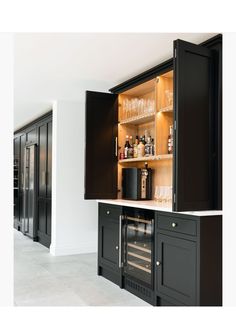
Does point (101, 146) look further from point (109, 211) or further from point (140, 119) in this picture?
point (109, 211)

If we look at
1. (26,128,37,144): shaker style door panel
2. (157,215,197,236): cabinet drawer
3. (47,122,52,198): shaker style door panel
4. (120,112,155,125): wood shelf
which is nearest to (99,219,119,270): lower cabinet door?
(157,215,197,236): cabinet drawer

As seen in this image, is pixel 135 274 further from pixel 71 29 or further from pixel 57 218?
pixel 71 29

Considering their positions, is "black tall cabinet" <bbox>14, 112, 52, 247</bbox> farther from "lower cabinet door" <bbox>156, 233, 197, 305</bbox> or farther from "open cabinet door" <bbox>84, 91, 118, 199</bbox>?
"lower cabinet door" <bbox>156, 233, 197, 305</bbox>

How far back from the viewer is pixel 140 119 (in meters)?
4.69

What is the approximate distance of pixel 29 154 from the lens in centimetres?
849

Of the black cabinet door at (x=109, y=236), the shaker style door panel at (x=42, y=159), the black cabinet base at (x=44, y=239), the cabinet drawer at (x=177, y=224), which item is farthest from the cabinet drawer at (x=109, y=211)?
the shaker style door panel at (x=42, y=159)

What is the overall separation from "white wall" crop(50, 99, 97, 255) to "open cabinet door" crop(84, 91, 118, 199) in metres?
1.43

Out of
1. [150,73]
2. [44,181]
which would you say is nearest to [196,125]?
[150,73]

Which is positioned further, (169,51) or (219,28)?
(169,51)

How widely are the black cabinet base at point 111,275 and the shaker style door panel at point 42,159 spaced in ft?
8.89

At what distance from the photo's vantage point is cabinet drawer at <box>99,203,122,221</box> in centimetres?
454
